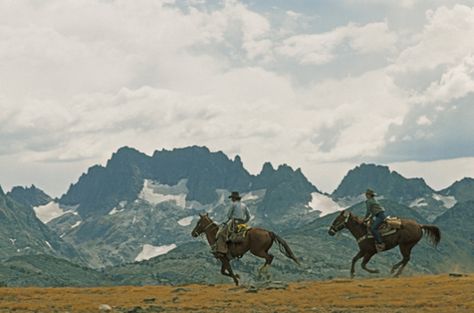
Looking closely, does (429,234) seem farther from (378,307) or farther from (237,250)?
(378,307)

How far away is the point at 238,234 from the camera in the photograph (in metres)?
40.7

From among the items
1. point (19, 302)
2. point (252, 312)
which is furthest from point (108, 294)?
point (252, 312)

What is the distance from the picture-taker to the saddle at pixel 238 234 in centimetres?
4066

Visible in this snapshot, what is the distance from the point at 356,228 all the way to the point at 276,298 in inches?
440

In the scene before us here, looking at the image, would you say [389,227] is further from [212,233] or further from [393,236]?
[212,233]

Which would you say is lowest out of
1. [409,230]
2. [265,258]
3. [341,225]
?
[265,258]

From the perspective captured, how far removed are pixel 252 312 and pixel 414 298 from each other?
24.9 feet

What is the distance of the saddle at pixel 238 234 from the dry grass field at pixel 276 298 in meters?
2.77

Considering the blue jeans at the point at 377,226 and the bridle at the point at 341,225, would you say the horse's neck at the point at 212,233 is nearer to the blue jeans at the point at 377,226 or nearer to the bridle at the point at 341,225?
the bridle at the point at 341,225

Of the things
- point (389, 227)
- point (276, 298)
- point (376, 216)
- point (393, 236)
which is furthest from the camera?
point (393, 236)

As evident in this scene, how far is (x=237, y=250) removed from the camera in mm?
40938

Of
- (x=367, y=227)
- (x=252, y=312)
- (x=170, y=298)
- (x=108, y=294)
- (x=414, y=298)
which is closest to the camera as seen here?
(x=252, y=312)

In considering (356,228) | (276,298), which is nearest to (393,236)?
(356,228)

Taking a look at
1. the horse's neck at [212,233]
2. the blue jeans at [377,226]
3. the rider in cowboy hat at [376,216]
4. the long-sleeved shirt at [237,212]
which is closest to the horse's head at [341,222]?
the rider in cowboy hat at [376,216]
